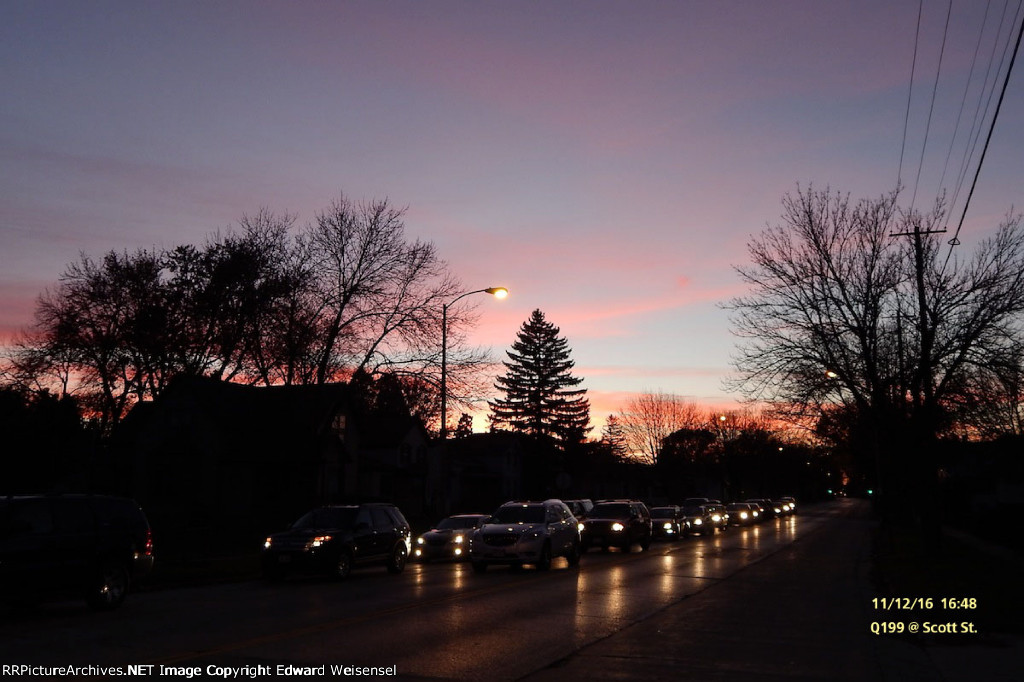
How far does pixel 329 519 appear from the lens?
72.4 feet

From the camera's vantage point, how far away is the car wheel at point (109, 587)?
14680 mm

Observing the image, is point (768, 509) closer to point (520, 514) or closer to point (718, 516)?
point (718, 516)

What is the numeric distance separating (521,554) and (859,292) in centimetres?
1258

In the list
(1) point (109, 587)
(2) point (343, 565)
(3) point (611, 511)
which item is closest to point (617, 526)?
(3) point (611, 511)

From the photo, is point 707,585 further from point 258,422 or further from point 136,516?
point 258,422

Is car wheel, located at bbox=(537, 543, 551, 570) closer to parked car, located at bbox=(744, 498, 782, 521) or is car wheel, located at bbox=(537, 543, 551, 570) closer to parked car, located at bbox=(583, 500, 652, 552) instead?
parked car, located at bbox=(583, 500, 652, 552)

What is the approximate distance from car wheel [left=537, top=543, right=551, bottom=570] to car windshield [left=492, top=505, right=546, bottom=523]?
971 mm

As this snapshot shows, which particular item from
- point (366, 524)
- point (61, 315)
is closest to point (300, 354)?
point (61, 315)

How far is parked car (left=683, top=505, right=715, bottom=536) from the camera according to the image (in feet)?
157

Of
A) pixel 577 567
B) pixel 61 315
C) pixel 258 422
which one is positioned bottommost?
pixel 577 567

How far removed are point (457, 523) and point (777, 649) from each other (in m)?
19.5

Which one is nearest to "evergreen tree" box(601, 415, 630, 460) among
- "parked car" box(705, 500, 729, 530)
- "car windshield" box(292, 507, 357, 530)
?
"parked car" box(705, 500, 729, 530)

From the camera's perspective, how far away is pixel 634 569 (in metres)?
23.8

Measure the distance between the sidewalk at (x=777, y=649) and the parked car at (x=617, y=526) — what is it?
1494 cm
